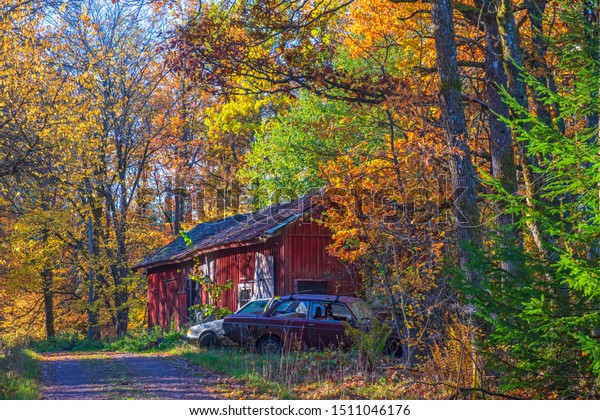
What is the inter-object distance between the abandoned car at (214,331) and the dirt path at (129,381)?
1.43 metres

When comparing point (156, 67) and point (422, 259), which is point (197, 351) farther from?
point (156, 67)

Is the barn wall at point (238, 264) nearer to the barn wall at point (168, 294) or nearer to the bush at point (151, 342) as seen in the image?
the bush at point (151, 342)

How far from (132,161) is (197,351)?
2221 centimetres

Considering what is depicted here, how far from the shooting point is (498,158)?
45.7 ft

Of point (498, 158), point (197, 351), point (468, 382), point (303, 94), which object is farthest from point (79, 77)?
point (468, 382)

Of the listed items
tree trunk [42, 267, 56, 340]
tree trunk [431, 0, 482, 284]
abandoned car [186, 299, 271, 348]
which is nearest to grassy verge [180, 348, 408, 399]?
tree trunk [431, 0, 482, 284]

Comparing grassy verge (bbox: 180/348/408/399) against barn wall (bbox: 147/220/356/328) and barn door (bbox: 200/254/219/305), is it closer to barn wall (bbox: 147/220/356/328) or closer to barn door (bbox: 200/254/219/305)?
barn wall (bbox: 147/220/356/328)

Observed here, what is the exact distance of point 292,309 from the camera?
729 inches

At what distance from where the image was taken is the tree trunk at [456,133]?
12656 mm

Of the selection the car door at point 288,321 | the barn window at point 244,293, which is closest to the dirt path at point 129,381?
the car door at point 288,321

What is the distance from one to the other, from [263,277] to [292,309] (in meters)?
6.97

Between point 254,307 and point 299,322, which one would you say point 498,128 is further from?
point 254,307

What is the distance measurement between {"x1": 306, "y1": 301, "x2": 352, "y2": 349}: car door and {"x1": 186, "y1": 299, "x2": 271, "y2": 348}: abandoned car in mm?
1787

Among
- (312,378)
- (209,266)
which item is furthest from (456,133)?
(209,266)
